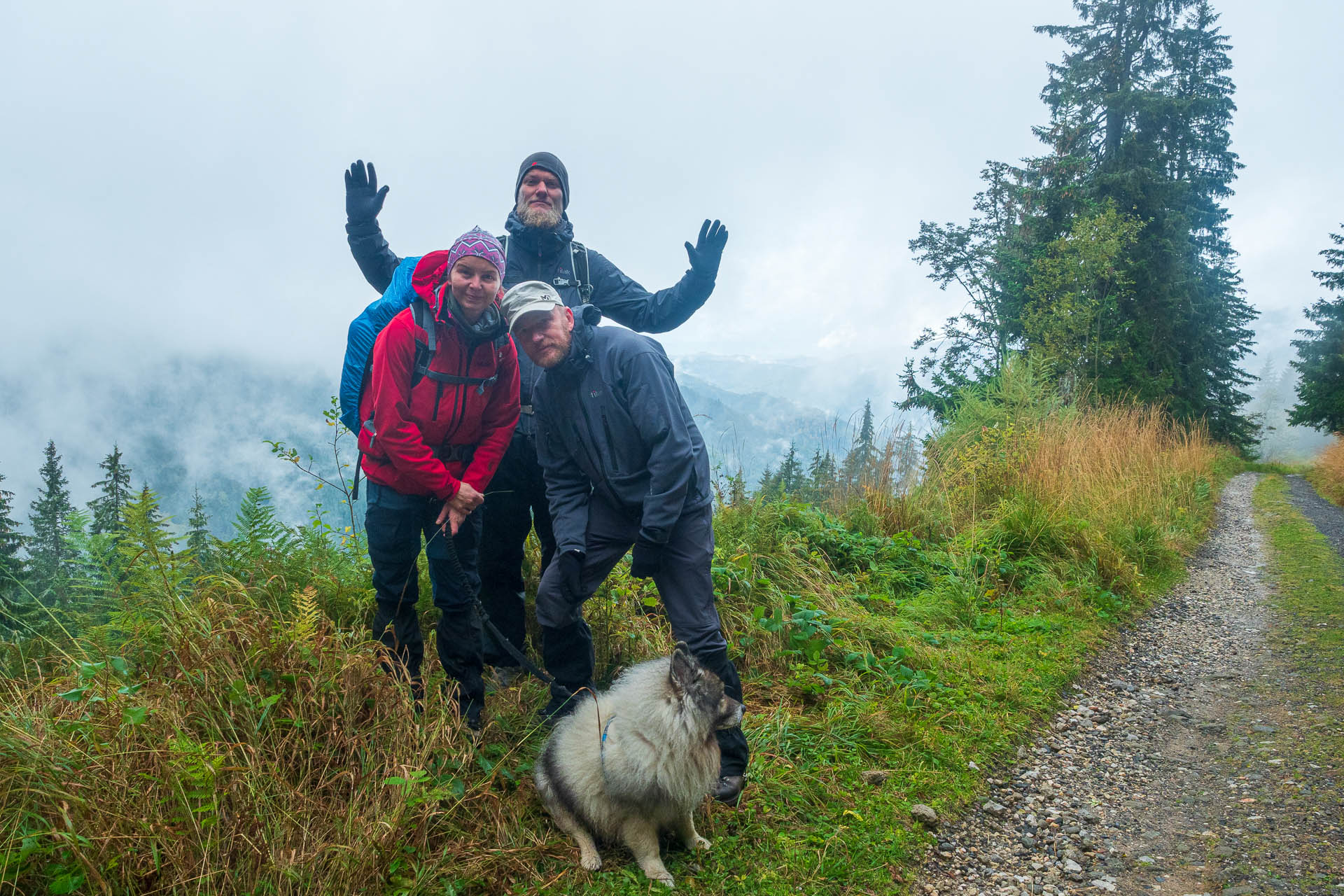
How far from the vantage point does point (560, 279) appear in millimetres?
3986

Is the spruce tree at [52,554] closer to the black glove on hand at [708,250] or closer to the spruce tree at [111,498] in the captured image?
the spruce tree at [111,498]

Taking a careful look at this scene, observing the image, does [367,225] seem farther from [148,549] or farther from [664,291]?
[148,549]

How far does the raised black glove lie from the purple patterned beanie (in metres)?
1.41

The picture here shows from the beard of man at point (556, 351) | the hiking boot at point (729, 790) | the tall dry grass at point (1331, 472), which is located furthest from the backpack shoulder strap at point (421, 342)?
the tall dry grass at point (1331, 472)

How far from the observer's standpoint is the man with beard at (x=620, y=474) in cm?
307

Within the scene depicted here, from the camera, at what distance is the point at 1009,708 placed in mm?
4324

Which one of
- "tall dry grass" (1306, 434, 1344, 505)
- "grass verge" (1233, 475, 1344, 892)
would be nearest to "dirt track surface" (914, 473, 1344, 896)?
"grass verge" (1233, 475, 1344, 892)

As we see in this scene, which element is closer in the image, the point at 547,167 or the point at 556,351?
the point at 556,351

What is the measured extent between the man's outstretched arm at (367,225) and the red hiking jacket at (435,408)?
0.69 metres

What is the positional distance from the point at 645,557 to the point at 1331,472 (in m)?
24.5

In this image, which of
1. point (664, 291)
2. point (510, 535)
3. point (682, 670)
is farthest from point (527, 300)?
point (682, 670)

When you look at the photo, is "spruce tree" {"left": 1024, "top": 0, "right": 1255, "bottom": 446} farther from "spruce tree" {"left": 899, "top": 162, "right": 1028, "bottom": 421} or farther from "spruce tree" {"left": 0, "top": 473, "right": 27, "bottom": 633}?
"spruce tree" {"left": 0, "top": 473, "right": 27, "bottom": 633}

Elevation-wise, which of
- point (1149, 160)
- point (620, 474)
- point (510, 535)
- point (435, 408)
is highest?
point (1149, 160)

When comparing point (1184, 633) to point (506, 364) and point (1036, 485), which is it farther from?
point (506, 364)
